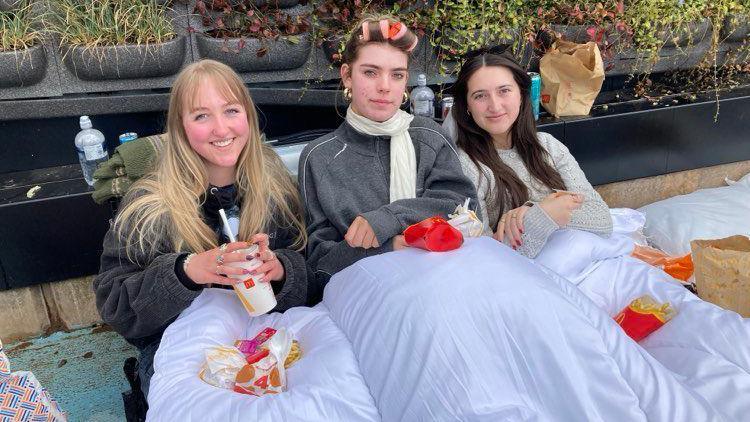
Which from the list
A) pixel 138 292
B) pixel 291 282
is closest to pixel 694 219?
pixel 291 282

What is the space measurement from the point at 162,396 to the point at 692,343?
145 cm

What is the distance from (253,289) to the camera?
1.73m

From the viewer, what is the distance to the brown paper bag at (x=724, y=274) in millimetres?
2017

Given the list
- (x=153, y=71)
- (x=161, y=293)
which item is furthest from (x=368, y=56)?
(x=153, y=71)

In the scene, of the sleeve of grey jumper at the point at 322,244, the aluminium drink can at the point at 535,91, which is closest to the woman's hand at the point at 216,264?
the sleeve of grey jumper at the point at 322,244

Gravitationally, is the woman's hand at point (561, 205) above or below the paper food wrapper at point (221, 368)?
above

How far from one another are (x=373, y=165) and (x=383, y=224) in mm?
316

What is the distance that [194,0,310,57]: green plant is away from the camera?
3320mm

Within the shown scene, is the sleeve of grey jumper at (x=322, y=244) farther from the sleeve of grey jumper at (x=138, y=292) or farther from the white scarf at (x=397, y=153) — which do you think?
the sleeve of grey jumper at (x=138, y=292)

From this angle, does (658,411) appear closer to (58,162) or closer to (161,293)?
(161,293)

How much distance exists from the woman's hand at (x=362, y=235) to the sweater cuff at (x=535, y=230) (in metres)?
0.61

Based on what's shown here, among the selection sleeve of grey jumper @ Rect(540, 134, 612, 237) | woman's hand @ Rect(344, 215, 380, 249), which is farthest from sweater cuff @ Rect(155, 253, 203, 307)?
sleeve of grey jumper @ Rect(540, 134, 612, 237)

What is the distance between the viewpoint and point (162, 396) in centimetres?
154

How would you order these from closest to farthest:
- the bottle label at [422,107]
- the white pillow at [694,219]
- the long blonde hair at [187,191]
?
1. the long blonde hair at [187,191]
2. the white pillow at [694,219]
3. the bottle label at [422,107]
